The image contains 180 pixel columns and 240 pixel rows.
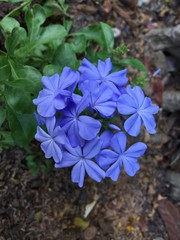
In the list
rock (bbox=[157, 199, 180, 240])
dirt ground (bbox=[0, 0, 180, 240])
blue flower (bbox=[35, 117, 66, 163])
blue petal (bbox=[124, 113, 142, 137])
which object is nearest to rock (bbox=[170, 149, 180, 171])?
dirt ground (bbox=[0, 0, 180, 240])

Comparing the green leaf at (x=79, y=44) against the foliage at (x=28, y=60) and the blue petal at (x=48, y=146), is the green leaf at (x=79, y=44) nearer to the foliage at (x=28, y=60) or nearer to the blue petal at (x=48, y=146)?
the foliage at (x=28, y=60)

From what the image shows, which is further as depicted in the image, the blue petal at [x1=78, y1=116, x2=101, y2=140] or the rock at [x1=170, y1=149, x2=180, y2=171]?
the rock at [x1=170, y1=149, x2=180, y2=171]

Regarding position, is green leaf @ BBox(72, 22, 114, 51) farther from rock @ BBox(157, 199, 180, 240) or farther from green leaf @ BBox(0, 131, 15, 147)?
rock @ BBox(157, 199, 180, 240)

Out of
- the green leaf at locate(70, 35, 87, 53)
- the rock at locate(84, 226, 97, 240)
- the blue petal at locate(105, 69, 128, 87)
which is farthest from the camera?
the rock at locate(84, 226, 97, 240)

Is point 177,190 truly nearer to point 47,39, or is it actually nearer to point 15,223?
point 15,223

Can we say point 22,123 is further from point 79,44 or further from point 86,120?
point 79,44

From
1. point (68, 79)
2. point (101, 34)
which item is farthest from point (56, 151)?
point (101, 34)
